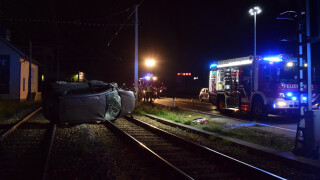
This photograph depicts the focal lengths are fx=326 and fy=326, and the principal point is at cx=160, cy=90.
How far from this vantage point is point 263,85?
1645 cm

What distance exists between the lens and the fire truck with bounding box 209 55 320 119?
15818mm

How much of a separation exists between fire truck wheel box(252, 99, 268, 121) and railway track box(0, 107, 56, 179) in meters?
10.3

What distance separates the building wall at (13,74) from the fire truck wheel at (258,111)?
26152mm

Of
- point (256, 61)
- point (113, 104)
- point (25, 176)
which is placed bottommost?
point (25, 176)

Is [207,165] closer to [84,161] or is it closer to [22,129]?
[84,161]

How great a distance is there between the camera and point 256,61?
16766 mm


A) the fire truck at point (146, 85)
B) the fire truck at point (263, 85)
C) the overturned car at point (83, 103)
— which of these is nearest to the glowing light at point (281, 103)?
the fire truck at point (263, 85)

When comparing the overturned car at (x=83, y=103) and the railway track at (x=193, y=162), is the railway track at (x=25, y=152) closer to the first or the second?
the overturned car at (x=83, y=103)

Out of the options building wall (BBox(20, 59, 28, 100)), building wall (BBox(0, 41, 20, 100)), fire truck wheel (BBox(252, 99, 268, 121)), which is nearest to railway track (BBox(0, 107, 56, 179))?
fire truck wheel (BBox(252, 99, 268, 121))

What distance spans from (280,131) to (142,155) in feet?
22.3

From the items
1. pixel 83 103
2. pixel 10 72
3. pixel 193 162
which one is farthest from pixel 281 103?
pixel 10 72

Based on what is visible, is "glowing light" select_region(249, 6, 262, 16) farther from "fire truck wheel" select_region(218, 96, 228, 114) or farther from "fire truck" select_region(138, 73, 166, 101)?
"fire truck wheel" select_region(218, 96, 228, 114)

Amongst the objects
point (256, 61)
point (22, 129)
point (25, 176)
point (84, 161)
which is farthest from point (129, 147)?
point (256, 61)

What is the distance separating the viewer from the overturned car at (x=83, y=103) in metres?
12.1
